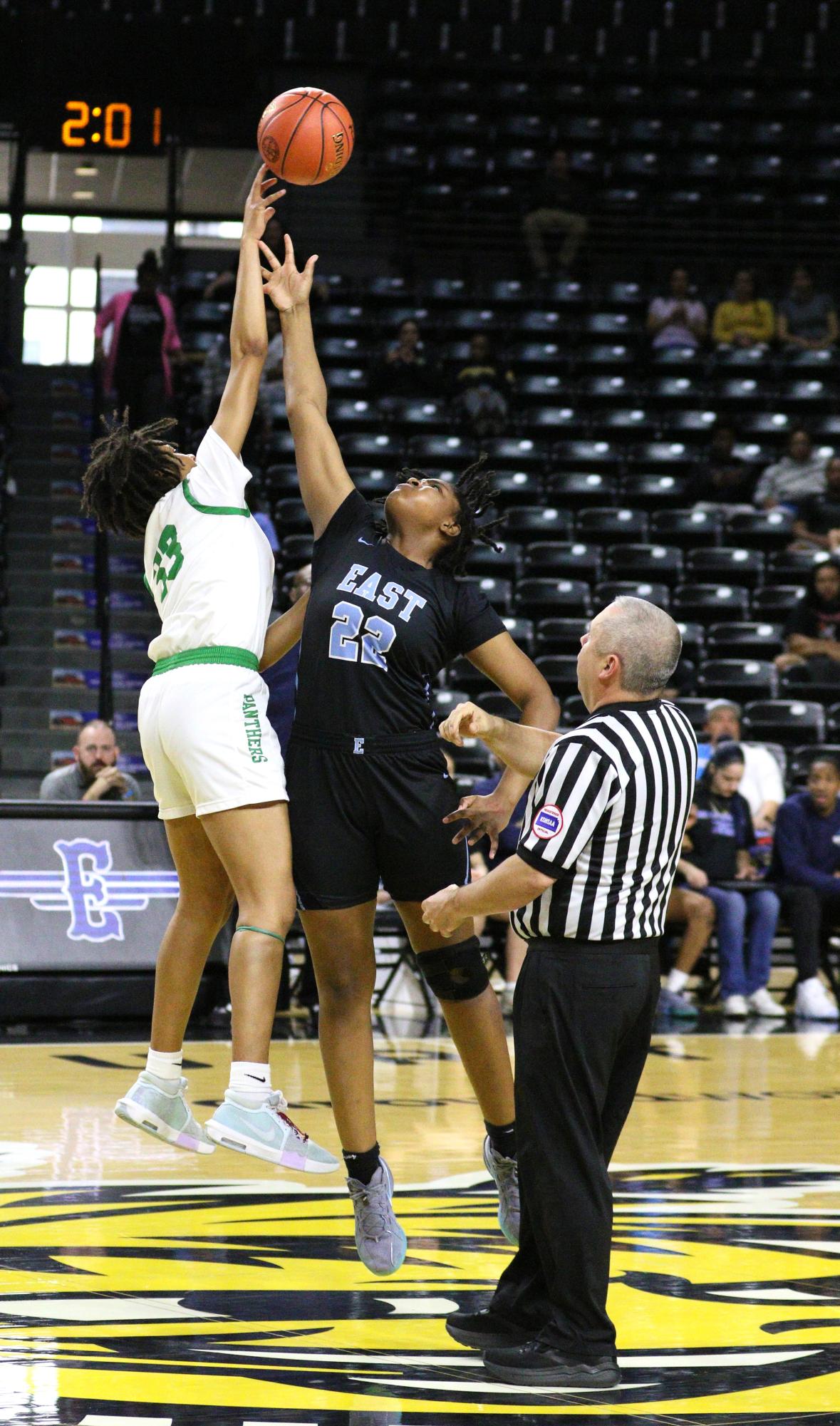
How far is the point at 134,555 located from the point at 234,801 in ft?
32.6

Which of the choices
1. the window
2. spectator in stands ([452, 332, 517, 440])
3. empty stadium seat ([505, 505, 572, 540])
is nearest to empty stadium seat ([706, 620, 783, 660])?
empty stadium seat ([505, 505, 572, 540])

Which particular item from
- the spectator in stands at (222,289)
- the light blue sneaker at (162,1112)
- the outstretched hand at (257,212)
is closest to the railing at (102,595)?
the spectator in stands at (222,289)

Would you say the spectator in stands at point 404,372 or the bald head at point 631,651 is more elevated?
the spectator in stands at point 404,372

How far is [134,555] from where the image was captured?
1385cm

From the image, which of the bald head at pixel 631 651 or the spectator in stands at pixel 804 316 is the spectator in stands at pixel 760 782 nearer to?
the spectator in stands at pixel 804 316

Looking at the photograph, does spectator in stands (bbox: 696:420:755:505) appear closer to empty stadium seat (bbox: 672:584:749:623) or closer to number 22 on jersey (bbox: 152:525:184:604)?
empty stadium seat (bbox: 672:584:749:623)

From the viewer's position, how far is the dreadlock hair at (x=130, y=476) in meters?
4.44

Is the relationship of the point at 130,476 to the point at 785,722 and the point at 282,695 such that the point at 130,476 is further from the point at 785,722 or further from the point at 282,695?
the point at 785,722

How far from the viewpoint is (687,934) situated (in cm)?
1003

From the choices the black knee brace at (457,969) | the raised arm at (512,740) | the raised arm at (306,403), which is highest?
the raised arm at (306,403)

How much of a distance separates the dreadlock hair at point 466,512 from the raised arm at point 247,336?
0.43m

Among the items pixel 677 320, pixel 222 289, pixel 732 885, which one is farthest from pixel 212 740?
pixel 677 320

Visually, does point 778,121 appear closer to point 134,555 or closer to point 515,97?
point 515,97

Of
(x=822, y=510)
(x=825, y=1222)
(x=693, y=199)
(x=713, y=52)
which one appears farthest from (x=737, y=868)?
(x=713, y=52)
